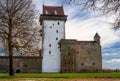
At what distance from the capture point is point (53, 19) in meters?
74.6

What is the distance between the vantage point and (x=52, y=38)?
239 ft

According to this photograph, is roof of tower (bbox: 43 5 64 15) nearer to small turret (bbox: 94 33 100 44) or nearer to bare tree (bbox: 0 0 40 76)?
small turret (bbox: 94 33 100 44)

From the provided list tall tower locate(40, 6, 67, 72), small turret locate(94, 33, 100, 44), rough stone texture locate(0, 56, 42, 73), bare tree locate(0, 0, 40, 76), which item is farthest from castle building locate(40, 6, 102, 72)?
bare tree locate(0, 0, 40, 76)

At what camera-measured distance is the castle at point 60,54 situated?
7043 centimetres

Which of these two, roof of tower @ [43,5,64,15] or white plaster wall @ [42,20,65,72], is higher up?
roof of tower @ [43,5,64,15]

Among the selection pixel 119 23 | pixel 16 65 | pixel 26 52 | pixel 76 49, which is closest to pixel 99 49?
pixel 76 49

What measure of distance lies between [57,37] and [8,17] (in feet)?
142

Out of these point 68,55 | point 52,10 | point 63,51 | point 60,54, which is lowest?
point 68,55

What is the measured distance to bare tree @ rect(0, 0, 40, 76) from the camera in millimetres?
29812

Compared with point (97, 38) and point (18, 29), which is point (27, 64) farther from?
point (18, 29)

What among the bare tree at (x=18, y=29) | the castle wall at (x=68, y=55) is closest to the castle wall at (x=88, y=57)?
the castle wall at (x=68, y=55)

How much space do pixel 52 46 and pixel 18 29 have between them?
42627 mm

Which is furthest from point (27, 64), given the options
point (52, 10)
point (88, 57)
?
point (52, 10)

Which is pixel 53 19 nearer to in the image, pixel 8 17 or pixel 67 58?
pixel 67 58
